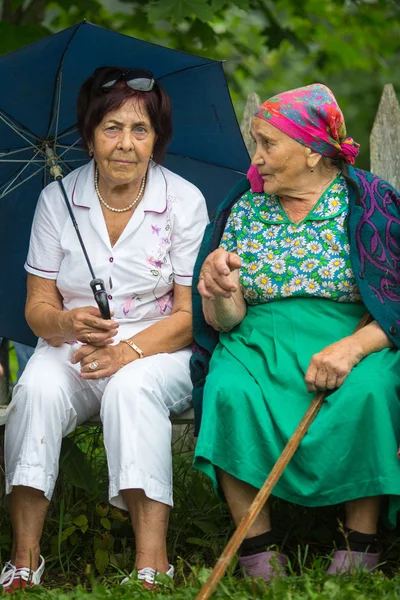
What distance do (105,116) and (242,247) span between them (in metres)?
0.78

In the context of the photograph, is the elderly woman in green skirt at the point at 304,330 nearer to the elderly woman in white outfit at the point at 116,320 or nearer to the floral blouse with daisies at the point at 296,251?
the floral blouse with daisies at the point at 296,251

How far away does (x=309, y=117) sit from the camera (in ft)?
11.6

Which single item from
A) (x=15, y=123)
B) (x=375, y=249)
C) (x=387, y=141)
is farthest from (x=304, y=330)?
(x=387, y=141)

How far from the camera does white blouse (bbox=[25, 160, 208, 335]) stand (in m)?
3.84

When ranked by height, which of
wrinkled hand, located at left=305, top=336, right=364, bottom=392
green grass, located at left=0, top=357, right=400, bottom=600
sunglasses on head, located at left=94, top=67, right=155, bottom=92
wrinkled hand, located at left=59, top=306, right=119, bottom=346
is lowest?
green grass, located at left=0, top=357, right=400, bottom=600

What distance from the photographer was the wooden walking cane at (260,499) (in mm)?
2807

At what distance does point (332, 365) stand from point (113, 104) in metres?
1.39

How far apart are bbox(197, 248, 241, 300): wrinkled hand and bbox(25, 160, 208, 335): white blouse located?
0.48 metres

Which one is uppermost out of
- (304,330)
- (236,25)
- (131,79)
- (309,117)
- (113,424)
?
(236,25)

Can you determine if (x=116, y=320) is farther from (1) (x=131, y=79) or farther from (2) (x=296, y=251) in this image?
(1) (x=131, y=79)

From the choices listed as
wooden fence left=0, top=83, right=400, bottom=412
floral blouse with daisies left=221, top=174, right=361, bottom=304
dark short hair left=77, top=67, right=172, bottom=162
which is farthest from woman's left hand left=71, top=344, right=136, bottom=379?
wooden fence left=0, top=83, right=400, bottom=412

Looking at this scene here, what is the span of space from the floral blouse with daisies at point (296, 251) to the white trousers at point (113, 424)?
0.51 m

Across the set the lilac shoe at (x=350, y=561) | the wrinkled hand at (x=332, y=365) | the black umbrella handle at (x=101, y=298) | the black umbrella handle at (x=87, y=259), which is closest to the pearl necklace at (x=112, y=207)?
the black umbrella handle at (x=87, y=259)

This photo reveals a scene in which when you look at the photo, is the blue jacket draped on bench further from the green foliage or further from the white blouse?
the green foliage
